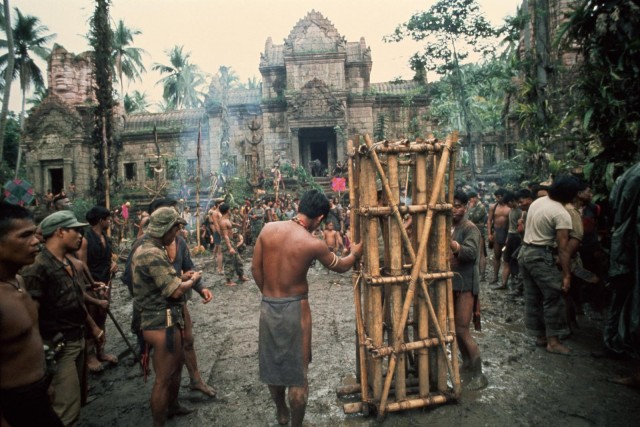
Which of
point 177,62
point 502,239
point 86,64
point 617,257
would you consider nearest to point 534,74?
point 502,239

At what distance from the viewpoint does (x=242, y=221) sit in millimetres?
14867

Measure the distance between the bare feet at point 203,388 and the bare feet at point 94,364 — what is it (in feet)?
4.84

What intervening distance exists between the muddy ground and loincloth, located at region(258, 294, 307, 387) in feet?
2.16

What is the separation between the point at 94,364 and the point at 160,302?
2.34m

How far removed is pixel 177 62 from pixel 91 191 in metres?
22.2

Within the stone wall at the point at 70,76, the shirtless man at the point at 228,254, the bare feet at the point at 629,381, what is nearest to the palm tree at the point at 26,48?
the stone wall at the point at 70,76

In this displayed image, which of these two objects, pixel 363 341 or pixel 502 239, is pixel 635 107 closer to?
pixel 502 239

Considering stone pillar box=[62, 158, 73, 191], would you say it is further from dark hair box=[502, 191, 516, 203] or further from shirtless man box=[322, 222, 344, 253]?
dark hair box=[502, 191, 516, 203]

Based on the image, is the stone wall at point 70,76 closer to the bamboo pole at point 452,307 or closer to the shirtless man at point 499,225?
the shirtless man at point 499,225

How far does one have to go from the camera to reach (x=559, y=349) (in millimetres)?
4492

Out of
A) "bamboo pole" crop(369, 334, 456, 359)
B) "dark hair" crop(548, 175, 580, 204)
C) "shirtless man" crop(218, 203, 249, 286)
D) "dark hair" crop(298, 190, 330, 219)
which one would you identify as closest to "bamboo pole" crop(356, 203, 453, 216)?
"dark hair" crop(298, 190, 330, 219)

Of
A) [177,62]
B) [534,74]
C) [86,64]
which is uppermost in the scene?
[177,62]

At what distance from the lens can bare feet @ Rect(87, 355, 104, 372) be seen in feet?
15.0

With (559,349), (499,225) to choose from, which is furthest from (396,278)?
(499,225)
